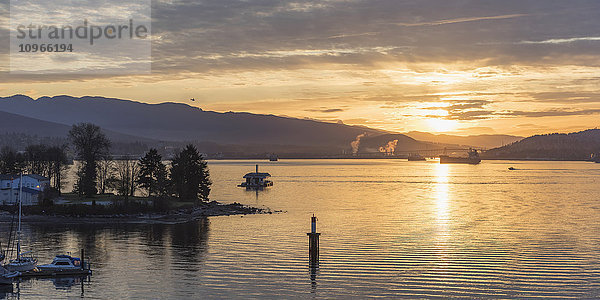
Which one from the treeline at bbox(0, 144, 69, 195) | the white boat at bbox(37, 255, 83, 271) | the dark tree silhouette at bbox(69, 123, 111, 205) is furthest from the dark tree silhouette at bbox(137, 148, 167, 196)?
the white boat at bbox(37, 255, 83, 271)

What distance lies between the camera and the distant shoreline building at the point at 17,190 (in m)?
89.7

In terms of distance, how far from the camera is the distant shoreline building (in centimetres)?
8969

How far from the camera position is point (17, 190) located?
297 feet

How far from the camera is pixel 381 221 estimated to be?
8300 cm

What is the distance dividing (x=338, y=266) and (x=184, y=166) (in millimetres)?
57369

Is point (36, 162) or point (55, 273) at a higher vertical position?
point (36, 162)

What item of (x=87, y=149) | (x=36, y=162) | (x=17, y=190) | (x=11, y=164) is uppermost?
(x=87, y=149)

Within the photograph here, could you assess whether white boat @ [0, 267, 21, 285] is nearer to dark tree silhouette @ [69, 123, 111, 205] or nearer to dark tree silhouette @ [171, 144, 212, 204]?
dark tree silhouette @ [69, 123, 111, 205]

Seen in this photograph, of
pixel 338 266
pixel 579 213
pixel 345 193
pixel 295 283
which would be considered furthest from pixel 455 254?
pixel 345 193

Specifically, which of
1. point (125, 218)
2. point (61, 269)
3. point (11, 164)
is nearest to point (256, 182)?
point (11, 164)

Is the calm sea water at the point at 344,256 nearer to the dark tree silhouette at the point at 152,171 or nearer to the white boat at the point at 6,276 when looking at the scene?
the white boat at the point at 6,276

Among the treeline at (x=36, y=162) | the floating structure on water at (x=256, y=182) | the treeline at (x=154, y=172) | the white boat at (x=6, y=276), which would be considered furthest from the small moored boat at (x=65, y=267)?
the floating structure on water at (x=256, y=182)

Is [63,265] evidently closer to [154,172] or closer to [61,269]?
[61,269]

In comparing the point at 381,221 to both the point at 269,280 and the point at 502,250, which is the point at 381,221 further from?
the point at 269,280
